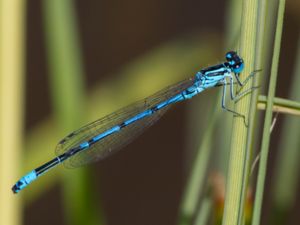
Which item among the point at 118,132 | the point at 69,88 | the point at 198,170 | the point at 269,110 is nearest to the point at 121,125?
the point at 118,132

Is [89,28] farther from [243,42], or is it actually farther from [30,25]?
[243,42]

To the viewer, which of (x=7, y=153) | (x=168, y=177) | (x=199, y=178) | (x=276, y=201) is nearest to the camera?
(x=199, y=178)

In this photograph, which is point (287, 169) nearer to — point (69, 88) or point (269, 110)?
point (69, 88)

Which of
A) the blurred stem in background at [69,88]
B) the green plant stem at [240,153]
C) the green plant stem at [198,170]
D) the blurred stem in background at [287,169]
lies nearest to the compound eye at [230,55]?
the blurred stem in background at [287,169]

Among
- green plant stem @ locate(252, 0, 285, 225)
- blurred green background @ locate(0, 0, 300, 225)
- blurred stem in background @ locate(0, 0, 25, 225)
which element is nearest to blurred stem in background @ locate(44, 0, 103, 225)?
blurred green background @ locate(0, 0, 300, 225)

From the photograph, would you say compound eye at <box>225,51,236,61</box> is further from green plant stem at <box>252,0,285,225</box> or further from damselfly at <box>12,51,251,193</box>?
green plant stem at <box>252,0,285,225</box>

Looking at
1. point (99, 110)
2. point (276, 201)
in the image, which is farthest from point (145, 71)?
point (276, 201)

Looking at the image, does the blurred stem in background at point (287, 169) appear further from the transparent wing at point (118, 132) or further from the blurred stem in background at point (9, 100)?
the blurred stem in background at point (9, 100)
